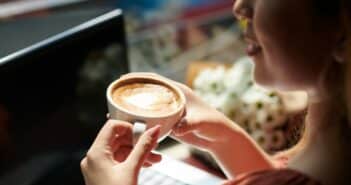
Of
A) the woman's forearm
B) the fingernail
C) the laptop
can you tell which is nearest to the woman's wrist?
the woman's forearm

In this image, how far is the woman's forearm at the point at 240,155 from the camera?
3.15ft

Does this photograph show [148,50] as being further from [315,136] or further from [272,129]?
[315,136]

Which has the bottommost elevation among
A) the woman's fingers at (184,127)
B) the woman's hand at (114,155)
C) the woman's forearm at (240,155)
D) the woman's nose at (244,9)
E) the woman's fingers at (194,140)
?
the woman's forearm at (240,155)

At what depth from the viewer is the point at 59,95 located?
984 mm

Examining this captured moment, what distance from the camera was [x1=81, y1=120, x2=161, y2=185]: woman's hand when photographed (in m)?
0.74

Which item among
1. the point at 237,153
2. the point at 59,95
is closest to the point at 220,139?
the point at 237,153

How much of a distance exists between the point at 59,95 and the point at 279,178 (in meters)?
0.41

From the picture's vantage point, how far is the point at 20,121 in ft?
3.02

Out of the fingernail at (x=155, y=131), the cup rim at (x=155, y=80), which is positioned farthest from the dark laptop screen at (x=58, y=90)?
the fingernail at (x=155, y=131)

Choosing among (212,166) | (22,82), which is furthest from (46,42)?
(212,166)

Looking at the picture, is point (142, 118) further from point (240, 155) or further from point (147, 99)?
point (240, 155)

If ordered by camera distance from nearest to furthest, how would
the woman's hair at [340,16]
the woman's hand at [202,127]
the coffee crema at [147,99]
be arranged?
the woman's hair at [340,16] < the coffee crema at [147,99] < the woman's hand at [202,127]

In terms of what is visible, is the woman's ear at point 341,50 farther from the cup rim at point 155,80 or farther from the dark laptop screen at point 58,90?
the dark laptop screen at point 58,90

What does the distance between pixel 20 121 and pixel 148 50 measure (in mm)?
671
